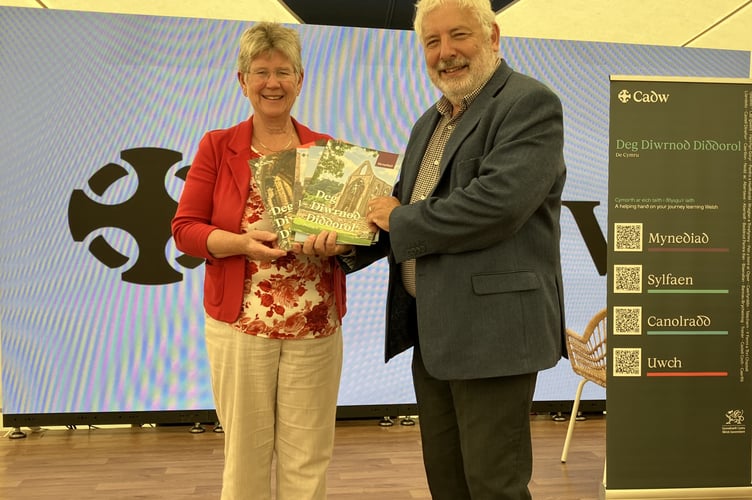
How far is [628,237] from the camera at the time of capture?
10.8 feet

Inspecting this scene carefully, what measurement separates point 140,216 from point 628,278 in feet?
9.99

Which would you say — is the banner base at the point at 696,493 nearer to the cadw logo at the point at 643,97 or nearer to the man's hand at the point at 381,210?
the cadw logo at the point at 643,97

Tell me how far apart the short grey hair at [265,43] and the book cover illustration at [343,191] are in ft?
1.13

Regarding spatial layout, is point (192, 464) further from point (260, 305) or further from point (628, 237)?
point (628, 237)

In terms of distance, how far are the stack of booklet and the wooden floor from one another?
1.96 m

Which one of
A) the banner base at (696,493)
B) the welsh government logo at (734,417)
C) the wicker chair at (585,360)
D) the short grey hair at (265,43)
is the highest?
the short grey hair at (265,43)

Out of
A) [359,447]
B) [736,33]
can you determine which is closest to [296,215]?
[359,447]

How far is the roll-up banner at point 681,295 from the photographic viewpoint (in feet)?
10.8

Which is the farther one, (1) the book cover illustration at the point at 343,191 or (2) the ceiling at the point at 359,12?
(2) the ceiling at the point at 359,12

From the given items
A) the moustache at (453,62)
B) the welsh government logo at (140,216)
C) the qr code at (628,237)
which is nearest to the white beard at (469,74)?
A: the moustache at (453,62)

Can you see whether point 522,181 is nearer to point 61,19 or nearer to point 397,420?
point 397,420

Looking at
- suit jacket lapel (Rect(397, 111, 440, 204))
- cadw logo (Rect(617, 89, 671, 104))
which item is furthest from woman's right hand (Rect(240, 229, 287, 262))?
cadw logo (Rect(617, 89, 671, 104))

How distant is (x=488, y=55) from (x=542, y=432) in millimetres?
3301

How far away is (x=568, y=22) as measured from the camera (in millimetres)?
4805
